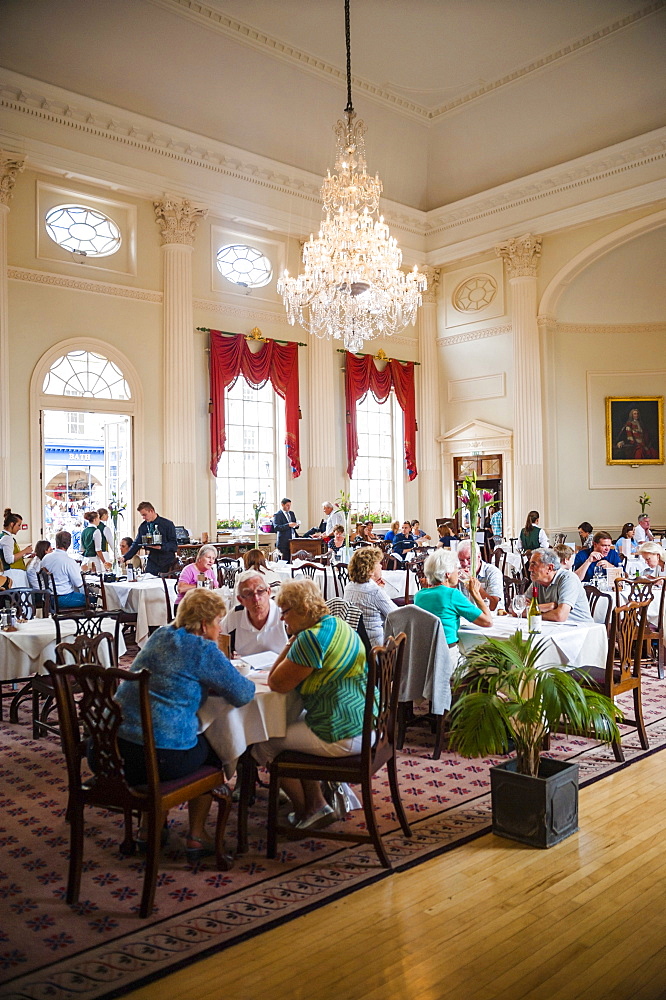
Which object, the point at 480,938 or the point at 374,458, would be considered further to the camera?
the point at 374,458

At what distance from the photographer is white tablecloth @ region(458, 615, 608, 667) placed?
4.94m

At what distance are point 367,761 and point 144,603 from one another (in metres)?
4.96

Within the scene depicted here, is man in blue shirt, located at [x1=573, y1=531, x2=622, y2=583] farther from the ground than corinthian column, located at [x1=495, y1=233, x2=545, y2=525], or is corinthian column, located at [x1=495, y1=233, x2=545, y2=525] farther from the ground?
corinthian column, located at [x1=495, y1=233, x2=545, y2=525]

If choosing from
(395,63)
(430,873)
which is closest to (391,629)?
(430,873)

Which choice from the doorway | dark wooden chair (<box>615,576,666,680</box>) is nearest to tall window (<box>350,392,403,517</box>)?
the doorway

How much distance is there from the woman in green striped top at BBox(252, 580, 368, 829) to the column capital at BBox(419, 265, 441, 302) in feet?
47.4

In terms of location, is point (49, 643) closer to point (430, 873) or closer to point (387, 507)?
point (430, 873)

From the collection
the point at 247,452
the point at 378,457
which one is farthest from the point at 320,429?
the point at 378,457

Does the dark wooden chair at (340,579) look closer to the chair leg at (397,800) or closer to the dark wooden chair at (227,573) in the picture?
the dark wooden chair at (227,573)

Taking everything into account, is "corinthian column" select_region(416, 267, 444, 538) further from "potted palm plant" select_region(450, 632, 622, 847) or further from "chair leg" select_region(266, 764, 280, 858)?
"chair leg" select_region(266, 764, 280, 858)

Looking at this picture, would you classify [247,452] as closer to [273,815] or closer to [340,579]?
[340,579]

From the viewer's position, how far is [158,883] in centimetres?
327

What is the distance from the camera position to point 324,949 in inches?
109

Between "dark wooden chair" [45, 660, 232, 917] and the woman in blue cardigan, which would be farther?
the woman in blue cardigan
